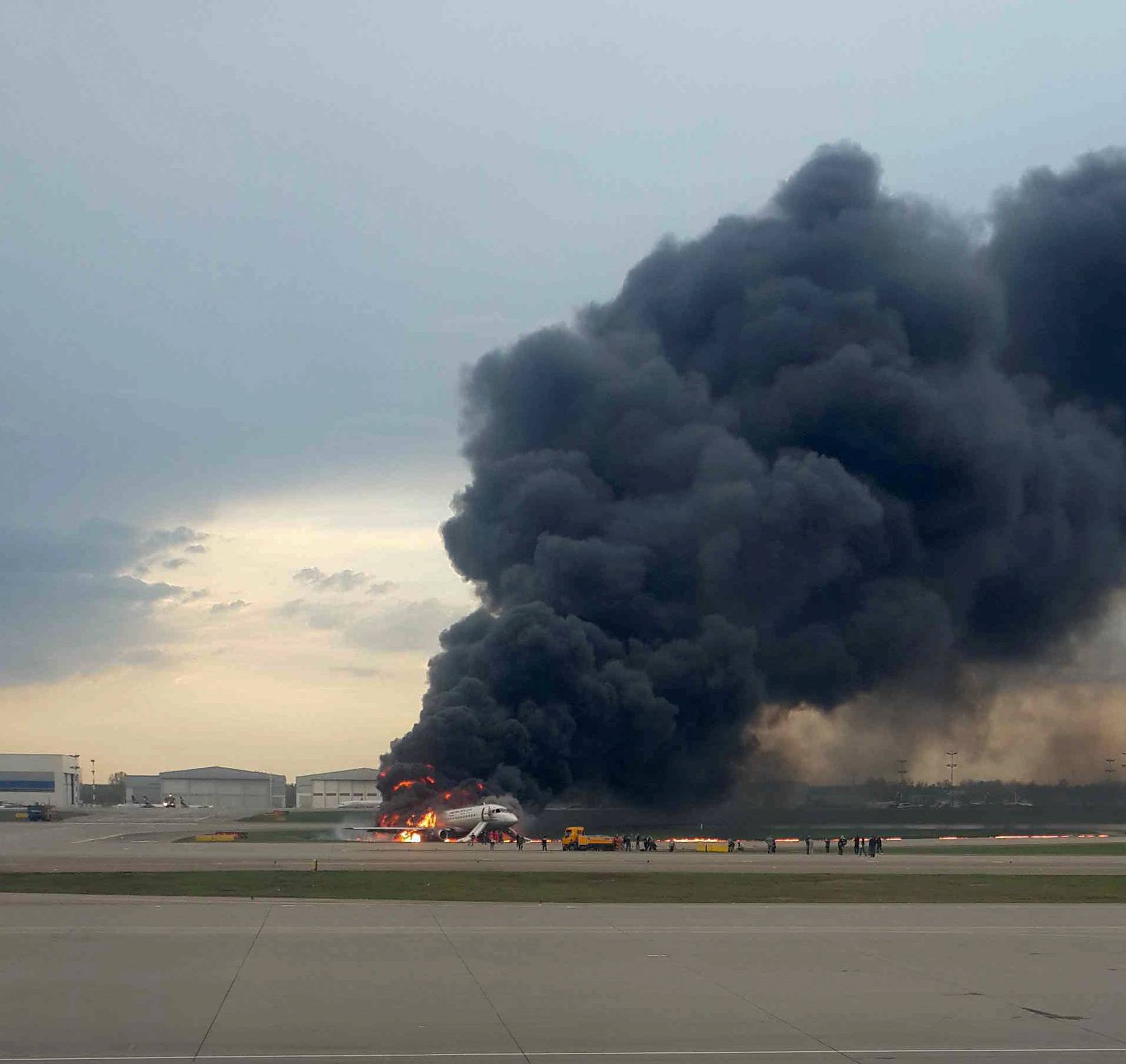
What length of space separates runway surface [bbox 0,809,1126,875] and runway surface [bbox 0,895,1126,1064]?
914 inches

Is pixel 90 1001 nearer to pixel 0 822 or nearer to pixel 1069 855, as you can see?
pixel 1069 855

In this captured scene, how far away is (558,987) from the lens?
20.2 m

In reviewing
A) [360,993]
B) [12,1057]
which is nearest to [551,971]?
[360,993]

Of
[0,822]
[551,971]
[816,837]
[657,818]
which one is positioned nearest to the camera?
[551,971]

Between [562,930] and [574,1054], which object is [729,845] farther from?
[574,1054]

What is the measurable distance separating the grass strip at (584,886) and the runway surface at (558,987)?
6510 millimetres

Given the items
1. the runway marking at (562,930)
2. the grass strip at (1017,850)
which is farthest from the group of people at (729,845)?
the runway marking at (562,930)

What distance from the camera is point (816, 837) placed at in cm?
9381

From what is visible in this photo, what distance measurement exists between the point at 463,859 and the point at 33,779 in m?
144

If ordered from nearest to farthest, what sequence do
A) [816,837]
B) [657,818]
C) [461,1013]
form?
[461,1013] < [816,837] < [657,818]

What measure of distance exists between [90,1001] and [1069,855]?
63.8m

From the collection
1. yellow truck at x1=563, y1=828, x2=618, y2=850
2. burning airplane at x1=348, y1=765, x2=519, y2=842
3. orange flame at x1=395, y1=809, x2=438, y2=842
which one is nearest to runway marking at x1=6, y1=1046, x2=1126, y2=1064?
yellow truck at x1=563, y1=828, x2=618, y2=850

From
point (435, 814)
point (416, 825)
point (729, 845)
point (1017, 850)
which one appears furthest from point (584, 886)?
point (416, 825)

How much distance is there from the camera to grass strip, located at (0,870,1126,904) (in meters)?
39.1
